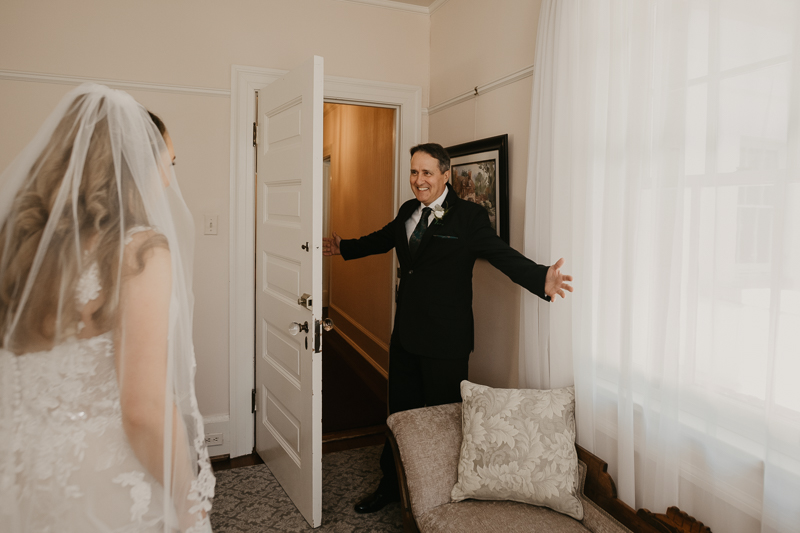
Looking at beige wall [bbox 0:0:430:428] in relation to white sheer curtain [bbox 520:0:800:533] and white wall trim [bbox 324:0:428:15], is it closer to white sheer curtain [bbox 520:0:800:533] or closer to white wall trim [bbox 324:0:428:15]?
white wall trim [bbox 324:0:428:15]

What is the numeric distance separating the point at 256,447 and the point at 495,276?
71.7 inches

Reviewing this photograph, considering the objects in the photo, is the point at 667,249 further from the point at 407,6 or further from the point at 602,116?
the point at 407,6

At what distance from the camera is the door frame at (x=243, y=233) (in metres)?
3.04

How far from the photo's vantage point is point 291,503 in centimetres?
265

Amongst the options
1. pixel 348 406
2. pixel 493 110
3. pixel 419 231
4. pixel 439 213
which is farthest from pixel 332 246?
pixel 348 406

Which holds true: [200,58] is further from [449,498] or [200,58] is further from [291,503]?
[449,498]

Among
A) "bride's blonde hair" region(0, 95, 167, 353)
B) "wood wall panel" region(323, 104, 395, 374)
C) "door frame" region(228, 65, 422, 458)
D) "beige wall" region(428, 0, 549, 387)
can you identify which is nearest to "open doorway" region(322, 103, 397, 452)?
"wood wall panel" region(323, 104, 395, 374)

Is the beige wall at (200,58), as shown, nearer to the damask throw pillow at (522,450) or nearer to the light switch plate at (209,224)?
the light switch plate at (209,224)

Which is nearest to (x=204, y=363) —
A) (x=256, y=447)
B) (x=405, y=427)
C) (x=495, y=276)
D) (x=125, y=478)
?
(x=256, y=447)

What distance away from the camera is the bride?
1123 mm

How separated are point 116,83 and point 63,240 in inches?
81.0

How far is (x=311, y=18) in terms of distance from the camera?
10.4ft

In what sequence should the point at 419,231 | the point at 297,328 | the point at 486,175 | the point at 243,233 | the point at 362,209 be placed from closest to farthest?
the point at 297,328, the point at 419,231, the point at 486,175, the point at 243,233, the point at 362,209

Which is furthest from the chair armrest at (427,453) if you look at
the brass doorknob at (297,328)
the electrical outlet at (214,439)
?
the electrical outlet at (214,439)
